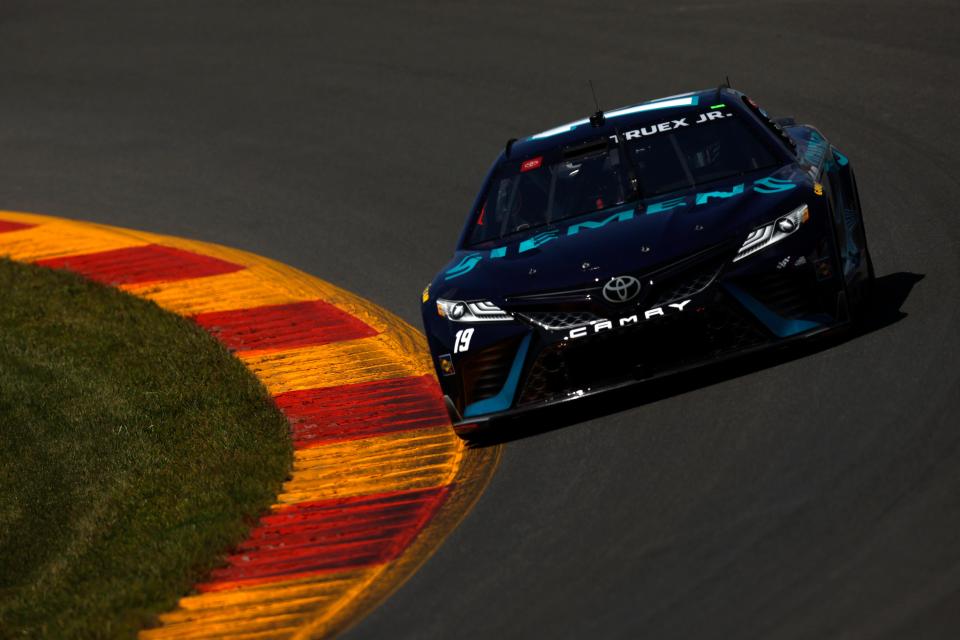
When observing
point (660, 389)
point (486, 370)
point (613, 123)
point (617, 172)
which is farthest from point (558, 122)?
point (486, 370)

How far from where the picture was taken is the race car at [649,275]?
742 centimetres

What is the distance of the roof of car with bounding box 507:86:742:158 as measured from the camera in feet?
29.2

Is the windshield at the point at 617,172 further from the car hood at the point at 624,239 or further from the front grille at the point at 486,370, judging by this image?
the front grille at the point at 486,370

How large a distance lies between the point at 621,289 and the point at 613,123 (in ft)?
6.02

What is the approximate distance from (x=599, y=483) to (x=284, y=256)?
238 inches

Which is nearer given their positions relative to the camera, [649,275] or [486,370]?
[649,275]

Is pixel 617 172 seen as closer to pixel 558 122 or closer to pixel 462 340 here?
pixel 462 340

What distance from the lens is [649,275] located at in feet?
24.4

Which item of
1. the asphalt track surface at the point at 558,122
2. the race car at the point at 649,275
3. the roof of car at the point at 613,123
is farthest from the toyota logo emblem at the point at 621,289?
the roof of car at the point at 613,123

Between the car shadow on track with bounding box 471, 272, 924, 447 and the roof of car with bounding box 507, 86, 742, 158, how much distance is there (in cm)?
155

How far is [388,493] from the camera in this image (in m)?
7.69

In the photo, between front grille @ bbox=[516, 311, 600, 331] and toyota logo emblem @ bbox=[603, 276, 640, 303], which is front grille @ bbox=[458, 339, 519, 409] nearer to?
front grille @ bbox=[516, 311, 600, 331]

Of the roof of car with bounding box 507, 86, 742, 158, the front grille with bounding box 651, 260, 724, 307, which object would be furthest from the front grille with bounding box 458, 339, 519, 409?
the roof of car with bounding box 507, 86, 742, 158

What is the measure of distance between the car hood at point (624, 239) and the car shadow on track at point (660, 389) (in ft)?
1.95
